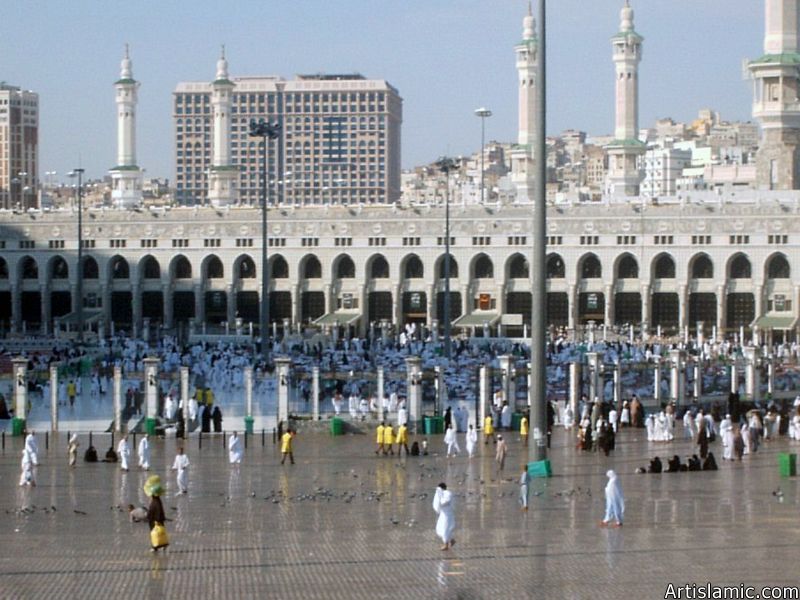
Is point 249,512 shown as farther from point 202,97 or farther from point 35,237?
point 202,97

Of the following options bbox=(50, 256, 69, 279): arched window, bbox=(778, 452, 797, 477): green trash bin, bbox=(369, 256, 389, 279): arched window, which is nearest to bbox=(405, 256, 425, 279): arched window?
bbox=(369, 256, 389, 279): arched window

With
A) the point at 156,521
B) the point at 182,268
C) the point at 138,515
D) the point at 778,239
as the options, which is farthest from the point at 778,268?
the point at 156,521

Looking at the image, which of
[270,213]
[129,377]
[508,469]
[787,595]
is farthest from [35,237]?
[787,595]

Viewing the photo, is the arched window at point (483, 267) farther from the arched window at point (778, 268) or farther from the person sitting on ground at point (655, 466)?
the person sitting on ground at point (655, 466)

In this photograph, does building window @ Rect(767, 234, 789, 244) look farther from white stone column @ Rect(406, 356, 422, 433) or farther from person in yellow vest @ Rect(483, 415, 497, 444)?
person in yellow vest @ Rect(483, 415, 497, 444)

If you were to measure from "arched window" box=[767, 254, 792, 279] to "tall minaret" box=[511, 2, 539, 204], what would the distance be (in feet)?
41.2

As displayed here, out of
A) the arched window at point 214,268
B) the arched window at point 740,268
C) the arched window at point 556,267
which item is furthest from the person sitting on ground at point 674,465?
the arched window at point 214,268

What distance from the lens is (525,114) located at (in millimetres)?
67250

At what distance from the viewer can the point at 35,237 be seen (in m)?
66.0

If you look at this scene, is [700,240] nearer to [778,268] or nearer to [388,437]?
[778,268]

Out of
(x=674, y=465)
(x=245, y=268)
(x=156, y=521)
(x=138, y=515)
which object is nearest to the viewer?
(x=156, y=521)

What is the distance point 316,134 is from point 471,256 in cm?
9582

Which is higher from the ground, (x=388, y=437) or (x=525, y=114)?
(x=525, y=114)

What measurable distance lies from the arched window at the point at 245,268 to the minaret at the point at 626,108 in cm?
1525
